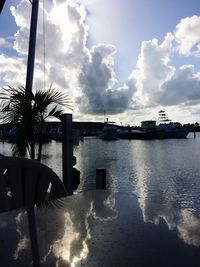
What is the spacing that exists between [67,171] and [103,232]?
359 centimetres

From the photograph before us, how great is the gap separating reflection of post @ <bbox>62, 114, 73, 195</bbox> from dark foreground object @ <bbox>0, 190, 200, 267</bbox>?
3.06 m

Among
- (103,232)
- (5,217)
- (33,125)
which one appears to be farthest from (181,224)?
(33,125)

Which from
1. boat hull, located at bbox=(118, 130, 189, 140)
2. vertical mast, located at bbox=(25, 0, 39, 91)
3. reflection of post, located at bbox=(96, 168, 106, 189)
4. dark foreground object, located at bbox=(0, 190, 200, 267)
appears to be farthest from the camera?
boat hull, located at bbox=(118, 130, 189, 140)

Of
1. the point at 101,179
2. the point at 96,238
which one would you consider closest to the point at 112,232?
the point at 96,238

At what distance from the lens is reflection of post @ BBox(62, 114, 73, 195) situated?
4738 mm

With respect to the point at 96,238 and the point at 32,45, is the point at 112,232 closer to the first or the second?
the point at 96,238

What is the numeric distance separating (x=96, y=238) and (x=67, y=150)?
11.8 ft

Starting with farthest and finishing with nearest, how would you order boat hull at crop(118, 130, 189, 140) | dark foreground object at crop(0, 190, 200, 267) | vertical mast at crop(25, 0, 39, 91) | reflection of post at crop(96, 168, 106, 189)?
boat hull at crop(118, 130, 189, 140)
vertical mast at crop(25, 0, 39, 91)
reflection of post at crop(96, 168, 106, 189)
dark foreground object at crop(0, 190, 200, 267)

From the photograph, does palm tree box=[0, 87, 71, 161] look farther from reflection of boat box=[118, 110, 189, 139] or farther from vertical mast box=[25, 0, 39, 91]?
reflection of boat box=[118, 110, 189, 139]

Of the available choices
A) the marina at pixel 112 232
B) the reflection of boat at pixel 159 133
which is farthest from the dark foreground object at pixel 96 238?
the reflection of boat at pixel 159 133

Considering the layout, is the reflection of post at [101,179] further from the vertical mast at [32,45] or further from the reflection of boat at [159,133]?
the reflection of boat at [159,133]

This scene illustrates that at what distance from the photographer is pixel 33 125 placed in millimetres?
5523

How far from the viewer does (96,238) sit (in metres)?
1.18

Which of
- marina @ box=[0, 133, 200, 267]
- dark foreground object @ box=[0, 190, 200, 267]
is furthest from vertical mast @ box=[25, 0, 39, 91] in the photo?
dark foreground object @ box=[0, 190, 200, 267]
